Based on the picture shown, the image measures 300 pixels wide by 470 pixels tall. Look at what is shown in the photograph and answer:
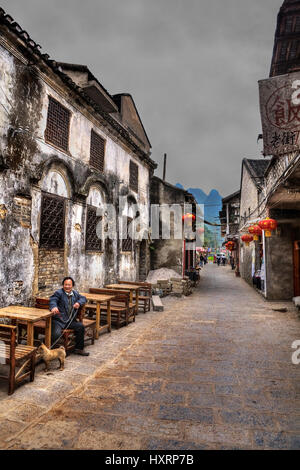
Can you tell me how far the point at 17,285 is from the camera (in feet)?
21.7

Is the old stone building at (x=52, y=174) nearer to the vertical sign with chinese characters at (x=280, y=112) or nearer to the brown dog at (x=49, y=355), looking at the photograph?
the brown dog at (x=49, y=355)

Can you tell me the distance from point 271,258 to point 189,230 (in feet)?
19.1

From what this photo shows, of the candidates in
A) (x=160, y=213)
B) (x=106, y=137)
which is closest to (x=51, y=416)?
(x=106, y=137)

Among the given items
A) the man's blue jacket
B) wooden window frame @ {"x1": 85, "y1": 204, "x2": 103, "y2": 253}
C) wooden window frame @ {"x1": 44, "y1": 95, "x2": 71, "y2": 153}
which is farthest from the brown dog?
wooden window frame @ {"x1": 44, "y1": 95, "x2": 71, "y2": 153}

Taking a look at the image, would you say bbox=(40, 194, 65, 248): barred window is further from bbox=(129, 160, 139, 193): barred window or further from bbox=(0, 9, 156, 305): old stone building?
bbox=(129, 160, 139, 193): barred window

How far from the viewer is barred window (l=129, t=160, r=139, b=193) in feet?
44.4

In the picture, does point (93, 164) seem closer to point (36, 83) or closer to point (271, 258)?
point (36, 83)

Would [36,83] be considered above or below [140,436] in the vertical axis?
above

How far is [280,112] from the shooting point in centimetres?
538

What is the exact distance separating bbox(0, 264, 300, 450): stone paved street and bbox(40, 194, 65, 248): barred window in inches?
121

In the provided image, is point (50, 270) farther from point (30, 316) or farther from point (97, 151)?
point (97, 151)

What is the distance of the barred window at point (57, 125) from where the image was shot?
7922mm

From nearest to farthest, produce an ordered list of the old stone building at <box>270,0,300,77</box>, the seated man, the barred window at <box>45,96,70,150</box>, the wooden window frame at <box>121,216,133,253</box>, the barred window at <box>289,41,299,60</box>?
the seated man < the old stone building at <box>270,0,300,77</box> < the barred window at <box>45,96,70,150</box> < the barred window at <box>289,41,299,60</box> < the wooden window frame at <box>121,216,133,253</box>

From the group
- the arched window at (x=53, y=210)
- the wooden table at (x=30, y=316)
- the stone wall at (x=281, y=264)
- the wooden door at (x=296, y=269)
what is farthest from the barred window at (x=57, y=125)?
the wooden door at (x=296, y=269)
